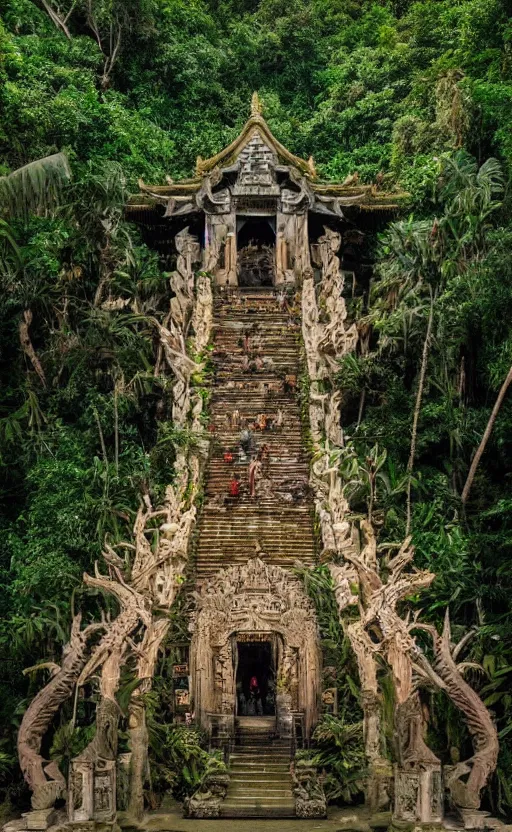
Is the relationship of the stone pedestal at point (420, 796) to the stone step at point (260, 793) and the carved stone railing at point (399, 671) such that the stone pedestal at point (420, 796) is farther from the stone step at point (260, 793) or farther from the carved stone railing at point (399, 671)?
the stone step at point (260, 793)

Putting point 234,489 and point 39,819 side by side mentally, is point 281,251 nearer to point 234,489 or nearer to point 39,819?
point 234,489

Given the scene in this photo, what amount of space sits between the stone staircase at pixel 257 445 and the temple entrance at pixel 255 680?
1.61m

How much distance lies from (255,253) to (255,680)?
17.0 metres

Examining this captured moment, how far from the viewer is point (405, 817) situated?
43.4 ft

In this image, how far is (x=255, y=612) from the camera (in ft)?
54.1

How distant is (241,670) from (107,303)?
10287mm

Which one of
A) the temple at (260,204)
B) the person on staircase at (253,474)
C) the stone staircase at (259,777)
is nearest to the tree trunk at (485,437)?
the person on staircase at (253,474)

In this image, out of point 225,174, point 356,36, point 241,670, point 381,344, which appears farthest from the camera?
point 356,36

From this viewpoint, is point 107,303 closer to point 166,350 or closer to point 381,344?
point 166,350

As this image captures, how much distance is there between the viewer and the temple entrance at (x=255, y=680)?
18375 millimetres

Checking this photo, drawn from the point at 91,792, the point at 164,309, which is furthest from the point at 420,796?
the point at 164,309

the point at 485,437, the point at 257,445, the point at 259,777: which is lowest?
the point at 259,777

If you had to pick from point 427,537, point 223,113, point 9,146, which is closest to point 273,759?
point 427,537

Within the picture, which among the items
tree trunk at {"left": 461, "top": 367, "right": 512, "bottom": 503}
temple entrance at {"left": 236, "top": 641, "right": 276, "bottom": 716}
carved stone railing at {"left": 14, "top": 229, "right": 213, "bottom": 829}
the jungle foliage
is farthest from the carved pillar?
temple entrance at {"left": 236, "top": 641, "right": 276, "bottom": 716}
